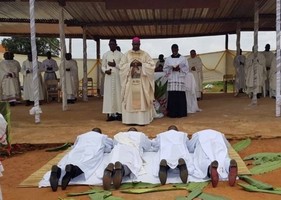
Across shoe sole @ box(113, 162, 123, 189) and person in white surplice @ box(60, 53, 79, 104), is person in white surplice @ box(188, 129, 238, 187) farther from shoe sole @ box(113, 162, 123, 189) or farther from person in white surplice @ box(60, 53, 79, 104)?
person in white surplice @ box(60, 53, 79, 104)

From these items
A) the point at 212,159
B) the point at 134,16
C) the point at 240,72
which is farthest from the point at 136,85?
the point at 240,72

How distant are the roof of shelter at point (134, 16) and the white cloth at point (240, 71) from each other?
4.30 feet

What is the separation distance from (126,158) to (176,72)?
4.42 meters

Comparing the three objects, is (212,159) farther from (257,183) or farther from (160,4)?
(160,4)

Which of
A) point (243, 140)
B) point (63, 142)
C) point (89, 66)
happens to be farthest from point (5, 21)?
point (243, 140)

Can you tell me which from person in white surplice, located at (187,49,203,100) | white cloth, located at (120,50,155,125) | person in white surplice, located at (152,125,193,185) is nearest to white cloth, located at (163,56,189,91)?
white cloth, located at (120,50,155,125)

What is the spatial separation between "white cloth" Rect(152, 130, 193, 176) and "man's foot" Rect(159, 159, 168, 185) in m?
0.10

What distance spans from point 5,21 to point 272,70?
8.94m

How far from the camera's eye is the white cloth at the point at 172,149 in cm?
457

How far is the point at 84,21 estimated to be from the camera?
13.5 metres

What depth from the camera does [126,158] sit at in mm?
4566

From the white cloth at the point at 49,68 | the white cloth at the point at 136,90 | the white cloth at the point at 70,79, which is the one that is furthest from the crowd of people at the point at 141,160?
the white cloth at the point at 49,68

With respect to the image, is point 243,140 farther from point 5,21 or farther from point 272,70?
point 5,21

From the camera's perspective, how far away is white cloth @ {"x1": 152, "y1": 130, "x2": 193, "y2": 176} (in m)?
4.57
